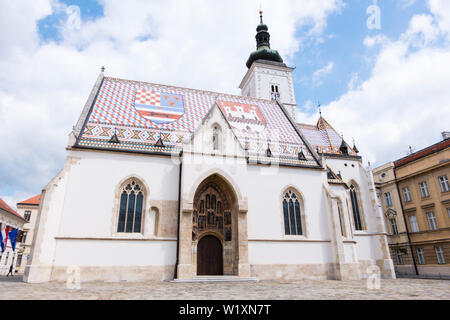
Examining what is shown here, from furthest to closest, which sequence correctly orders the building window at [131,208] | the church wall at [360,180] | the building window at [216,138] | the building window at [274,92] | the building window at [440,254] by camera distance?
1. the building window at [274,92]
2. the building window at [440,254]
3. the church wall at [360,180]
4. the building window at [216,138]
5. the building window at [131,208]

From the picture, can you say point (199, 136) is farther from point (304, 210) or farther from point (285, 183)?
point (304, 210)

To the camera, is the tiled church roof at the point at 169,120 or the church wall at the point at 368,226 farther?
the church wall at the point at 368,226

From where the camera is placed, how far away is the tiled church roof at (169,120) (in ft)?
54.4

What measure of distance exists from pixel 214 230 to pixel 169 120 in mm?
7720

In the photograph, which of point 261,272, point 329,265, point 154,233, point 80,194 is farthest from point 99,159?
point 329,265

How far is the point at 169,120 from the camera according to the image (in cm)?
1886

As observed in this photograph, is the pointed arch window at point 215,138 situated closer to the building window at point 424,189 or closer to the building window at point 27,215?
the building window at point 424,189

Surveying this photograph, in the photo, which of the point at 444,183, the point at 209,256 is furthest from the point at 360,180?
the point at 209,256

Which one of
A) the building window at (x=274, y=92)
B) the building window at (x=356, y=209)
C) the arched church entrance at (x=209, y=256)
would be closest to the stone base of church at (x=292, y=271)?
the arched church entrance at (x=209, y=256)

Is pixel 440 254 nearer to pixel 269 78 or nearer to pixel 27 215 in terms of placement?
pixel 269 78

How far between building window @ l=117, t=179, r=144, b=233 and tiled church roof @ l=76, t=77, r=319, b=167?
216cm

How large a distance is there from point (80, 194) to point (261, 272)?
1035cm

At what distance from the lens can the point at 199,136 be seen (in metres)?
16.6

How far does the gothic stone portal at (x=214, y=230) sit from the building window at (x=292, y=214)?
3474 millimetres
